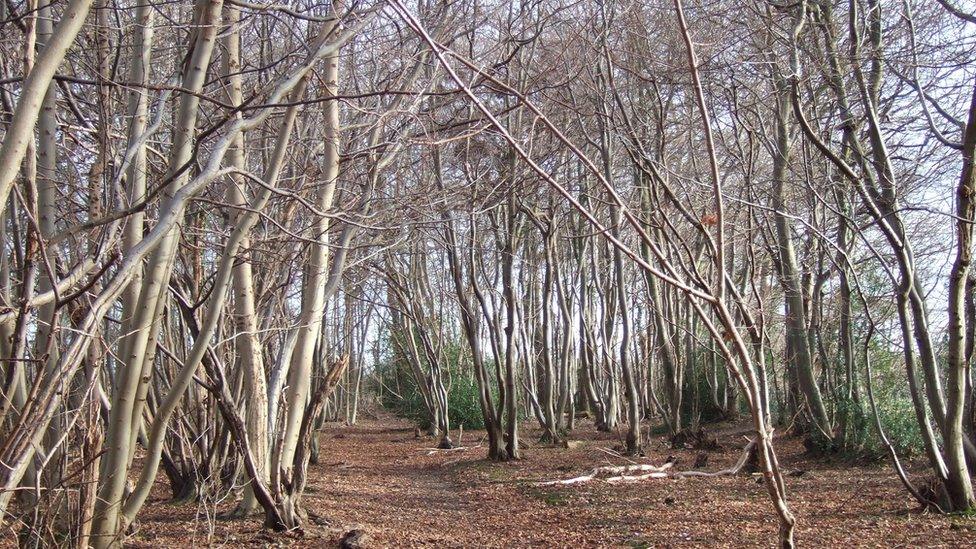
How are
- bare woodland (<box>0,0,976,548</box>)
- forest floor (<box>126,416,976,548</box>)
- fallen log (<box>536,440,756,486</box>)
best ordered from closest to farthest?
fallen log (<box>536,440,756,486</box>)
bare woodland (<box>0,0,976,548</box>)
forest floor (<box>126,416,976,548</box>)

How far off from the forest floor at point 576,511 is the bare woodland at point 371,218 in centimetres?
26

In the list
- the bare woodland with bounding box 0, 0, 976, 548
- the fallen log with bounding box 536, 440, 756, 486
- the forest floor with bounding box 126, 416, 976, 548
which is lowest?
the forest floor with bounding box 126, 416, 976, 548

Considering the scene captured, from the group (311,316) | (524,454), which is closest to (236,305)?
(311,316)

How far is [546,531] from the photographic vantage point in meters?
6.96

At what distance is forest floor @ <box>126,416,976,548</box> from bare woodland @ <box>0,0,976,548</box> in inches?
10.2

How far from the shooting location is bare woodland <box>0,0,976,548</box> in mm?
3537

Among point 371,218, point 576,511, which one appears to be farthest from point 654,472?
point 576,511

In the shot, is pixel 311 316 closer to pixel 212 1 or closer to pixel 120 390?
pixel 120 390

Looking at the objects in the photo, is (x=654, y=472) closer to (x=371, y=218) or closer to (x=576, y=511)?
(x=371, y=218)

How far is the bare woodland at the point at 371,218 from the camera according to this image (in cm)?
354

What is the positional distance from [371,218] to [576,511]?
3.62 metres

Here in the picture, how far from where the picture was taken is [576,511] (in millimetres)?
7777

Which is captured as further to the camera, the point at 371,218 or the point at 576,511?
the point at 576,511

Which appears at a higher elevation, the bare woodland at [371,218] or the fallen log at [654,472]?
the bare woodland at [371,218]
